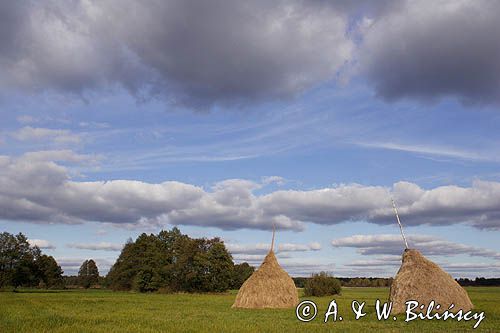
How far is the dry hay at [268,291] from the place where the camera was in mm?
35500

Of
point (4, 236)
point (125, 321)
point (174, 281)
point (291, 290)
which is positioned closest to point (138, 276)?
point (174, 281)

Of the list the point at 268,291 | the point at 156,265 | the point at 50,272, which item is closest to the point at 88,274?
the point at 50,272

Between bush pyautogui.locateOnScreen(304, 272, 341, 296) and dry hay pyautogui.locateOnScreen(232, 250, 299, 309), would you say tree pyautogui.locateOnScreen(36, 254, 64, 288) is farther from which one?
dry hay pyautogui.locateOnScreen(232, 250, 299, 309)

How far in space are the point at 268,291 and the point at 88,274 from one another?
11371cm

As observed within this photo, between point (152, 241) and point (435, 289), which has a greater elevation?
point (152, 241)

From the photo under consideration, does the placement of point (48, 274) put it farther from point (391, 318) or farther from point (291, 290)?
point (391, 318)

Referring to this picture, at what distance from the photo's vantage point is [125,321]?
74.0 feet

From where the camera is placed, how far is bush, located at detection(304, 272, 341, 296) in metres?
65.3

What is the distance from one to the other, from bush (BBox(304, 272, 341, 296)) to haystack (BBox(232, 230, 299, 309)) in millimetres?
28662

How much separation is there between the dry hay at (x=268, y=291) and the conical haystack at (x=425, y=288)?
10128 mm

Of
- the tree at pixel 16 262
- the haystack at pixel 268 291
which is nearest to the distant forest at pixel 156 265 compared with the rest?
the tree at pixel 16 262

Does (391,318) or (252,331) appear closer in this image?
(252,331)

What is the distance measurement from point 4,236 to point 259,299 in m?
67.4

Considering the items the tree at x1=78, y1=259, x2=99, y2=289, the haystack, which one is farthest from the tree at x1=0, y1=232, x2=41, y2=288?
the haystack
